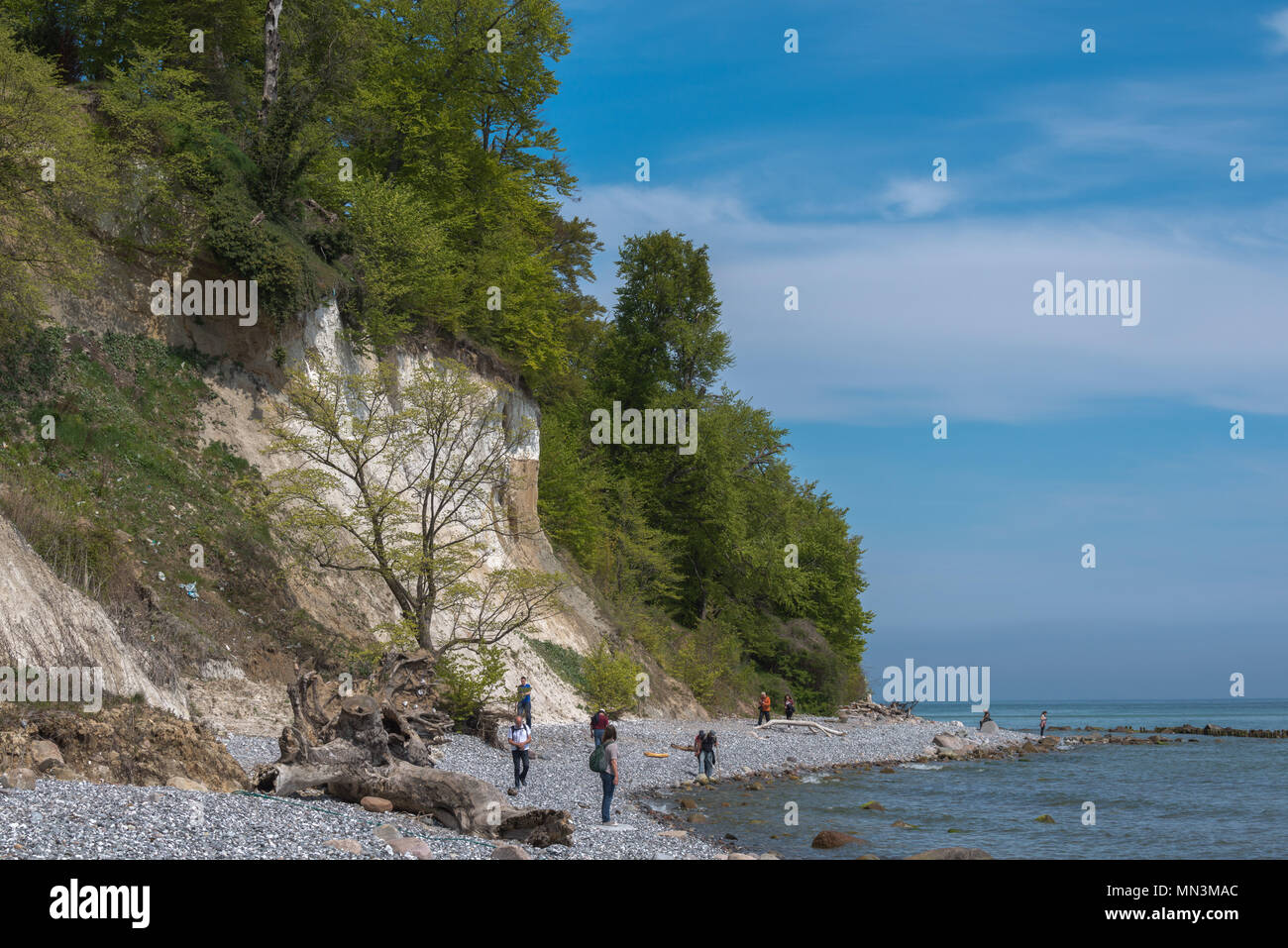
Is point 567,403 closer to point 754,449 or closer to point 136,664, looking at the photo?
point 754,449

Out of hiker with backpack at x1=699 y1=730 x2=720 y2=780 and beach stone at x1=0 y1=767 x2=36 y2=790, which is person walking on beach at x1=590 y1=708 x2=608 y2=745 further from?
beach stone at x1=0 y1=767 x2=36 y2=790

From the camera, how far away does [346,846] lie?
10141mm

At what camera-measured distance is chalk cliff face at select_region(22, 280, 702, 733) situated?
1639 cm

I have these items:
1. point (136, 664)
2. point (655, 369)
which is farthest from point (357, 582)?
point (655, 369)

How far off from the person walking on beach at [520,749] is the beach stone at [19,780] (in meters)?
8.82

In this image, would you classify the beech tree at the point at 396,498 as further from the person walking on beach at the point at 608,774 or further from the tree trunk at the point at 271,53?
the tree trunk at the point at 271,53

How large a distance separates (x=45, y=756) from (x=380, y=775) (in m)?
4.27

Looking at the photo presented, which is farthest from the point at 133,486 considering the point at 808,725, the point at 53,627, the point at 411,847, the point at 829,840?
the point at 808,725

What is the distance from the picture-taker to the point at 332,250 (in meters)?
30.4

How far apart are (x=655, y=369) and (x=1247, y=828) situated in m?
35.2

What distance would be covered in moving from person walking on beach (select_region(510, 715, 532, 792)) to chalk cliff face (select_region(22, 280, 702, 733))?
16.8 feet

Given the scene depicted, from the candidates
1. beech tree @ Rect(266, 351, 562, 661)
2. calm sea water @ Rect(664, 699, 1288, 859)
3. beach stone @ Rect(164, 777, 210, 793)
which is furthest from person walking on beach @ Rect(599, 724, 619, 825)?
beech tree @ Rect(266, 351, 562, 661)

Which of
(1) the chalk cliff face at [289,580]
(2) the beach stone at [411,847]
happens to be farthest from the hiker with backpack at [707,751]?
(2) the beach stone at [411,847]

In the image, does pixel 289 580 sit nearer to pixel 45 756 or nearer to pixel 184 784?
pixel 184 784
